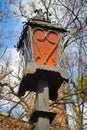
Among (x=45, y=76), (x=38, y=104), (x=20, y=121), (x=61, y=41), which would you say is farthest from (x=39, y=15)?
(x=20, y=121)

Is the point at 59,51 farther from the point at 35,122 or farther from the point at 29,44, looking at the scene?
the point at 35,122

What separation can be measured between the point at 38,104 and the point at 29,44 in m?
0.86

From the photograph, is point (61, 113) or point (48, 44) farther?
point (61, 113)

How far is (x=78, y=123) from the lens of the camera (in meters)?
14.2

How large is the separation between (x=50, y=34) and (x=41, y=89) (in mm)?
818

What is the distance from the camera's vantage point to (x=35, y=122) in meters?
3.72

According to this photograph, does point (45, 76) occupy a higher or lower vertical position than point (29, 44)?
lower

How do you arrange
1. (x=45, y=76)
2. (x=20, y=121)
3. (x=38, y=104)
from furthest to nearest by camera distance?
(x=20, y=121) → (x=45, y=76) → (x=38, y=104)

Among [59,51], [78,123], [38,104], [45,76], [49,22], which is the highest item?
[49,22]

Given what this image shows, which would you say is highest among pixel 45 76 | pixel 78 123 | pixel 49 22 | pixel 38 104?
pixel 49 22

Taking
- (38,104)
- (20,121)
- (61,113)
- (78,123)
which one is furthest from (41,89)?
(61,113)

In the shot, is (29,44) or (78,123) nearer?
(29,44)

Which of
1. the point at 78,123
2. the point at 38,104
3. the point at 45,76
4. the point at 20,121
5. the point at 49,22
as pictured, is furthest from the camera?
the point at 78,123

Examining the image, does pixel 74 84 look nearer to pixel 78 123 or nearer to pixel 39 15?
pixel 78 123
